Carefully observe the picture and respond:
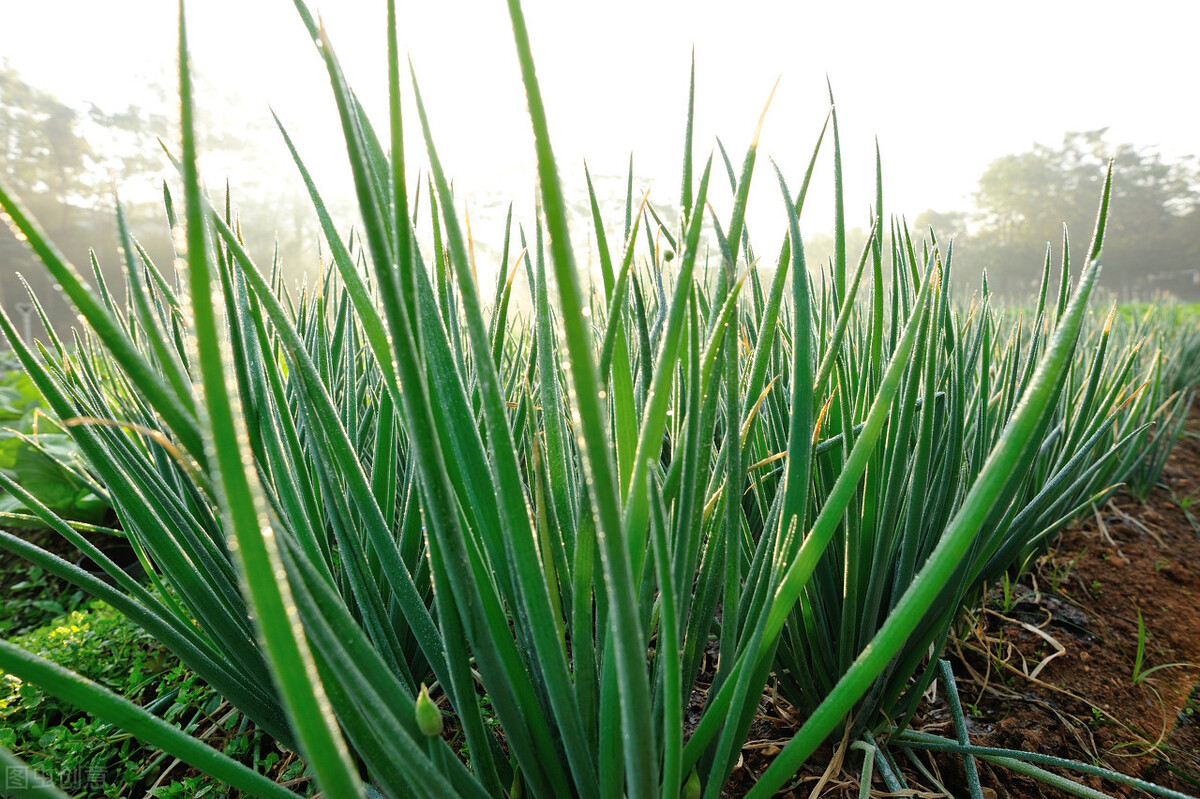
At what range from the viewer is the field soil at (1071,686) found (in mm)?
674

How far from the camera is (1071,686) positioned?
0.89 meters

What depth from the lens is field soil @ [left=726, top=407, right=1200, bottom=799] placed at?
67 centimetres

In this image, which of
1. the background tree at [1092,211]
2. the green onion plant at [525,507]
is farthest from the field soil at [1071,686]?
the background tree at [1092,211]

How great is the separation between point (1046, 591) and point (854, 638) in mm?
878

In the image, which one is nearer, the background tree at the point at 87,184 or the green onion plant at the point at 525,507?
the green onion plant at the point at 525,507

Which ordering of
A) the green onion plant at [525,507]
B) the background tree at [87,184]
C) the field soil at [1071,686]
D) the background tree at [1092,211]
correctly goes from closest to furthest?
the green onion plant at [525,507] → the field soil at [1071,686] → the background tree at [87,184] → the background tree at [1092,211]

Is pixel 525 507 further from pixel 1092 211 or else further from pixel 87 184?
pixel 1092 211

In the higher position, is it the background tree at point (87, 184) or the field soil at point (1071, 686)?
the background tree at point (87, 184)

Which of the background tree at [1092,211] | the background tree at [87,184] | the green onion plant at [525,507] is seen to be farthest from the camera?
the background tree at [1092,211]

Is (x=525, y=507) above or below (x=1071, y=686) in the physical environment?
above

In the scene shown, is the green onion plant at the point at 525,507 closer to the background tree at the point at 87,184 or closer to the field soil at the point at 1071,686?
the field soil at the point at 1071,686

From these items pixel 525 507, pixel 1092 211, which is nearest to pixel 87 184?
pixel 525 507

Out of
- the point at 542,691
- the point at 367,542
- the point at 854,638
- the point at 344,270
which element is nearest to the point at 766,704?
the point at 854,638

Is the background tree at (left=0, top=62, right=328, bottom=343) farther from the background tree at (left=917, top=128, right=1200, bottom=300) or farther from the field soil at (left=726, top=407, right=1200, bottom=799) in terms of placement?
the background tree at (left=917, top=128, right=1200, bottom=300)
